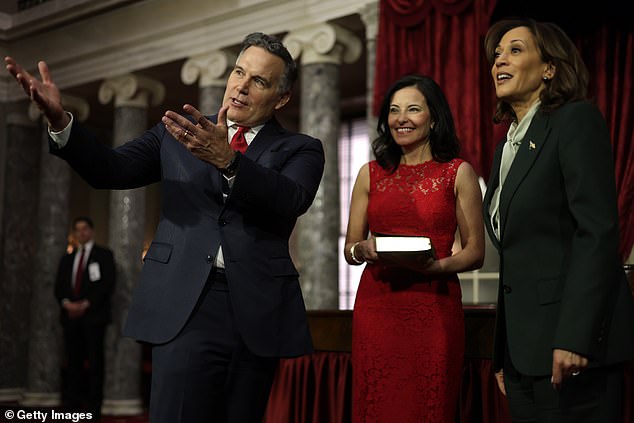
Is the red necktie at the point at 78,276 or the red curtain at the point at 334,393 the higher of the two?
the red necktie at the point at 78,276

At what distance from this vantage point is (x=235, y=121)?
2039 millimetres

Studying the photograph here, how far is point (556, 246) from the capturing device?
5.97ft

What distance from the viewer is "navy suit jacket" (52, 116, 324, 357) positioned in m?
1.83

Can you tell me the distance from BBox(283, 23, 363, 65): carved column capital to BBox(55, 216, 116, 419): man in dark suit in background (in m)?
2.69

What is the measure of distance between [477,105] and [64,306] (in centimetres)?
428

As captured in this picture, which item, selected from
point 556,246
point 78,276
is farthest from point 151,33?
point 556,246

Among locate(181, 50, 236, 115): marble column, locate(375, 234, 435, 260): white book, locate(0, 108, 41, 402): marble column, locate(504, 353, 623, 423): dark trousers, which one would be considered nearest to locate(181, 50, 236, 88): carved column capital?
locate(181, 50, 236, 115): marble column

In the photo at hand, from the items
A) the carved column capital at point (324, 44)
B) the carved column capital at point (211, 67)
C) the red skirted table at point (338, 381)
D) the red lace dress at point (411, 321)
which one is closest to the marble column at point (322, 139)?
the carved column capital at point (324, 44)

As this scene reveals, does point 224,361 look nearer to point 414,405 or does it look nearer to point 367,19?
point 414,405

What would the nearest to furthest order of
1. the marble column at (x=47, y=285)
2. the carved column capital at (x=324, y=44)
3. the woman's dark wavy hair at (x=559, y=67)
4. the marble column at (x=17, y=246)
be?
the woman's dark wavy hair at (x=559, y=67)
the carved column capital at (x=324, y=44)
the marble column at (x=47, y=285)
the marble column at (x=17, y=246)

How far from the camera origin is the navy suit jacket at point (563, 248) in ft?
5.58

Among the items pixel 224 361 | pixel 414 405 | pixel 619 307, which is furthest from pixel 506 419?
pixel 224 361

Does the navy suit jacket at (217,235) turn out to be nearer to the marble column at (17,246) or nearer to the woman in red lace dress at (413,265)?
the woman in red lace dress at (413,265)

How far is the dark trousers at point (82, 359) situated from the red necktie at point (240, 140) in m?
5.66
